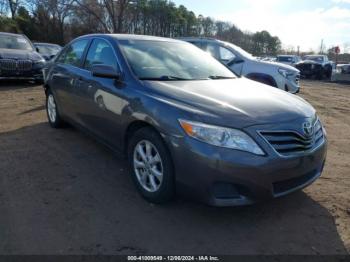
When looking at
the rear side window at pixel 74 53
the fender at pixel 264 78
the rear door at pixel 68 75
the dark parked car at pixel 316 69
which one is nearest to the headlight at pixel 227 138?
the rear door at pixel 68 75

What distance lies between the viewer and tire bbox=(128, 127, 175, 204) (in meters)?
3.32

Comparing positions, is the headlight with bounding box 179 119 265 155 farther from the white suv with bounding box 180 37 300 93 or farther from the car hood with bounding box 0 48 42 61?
the car hood with bounding box 0 48 42 61

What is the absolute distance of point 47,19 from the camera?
134ft

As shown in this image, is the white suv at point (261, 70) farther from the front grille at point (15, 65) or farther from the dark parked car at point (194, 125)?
the front grille at point (15, 65)

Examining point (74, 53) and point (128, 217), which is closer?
point (128, 217)

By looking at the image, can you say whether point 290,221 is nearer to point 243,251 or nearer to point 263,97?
point 243,251

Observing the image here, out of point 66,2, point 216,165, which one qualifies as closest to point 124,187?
point 216,165

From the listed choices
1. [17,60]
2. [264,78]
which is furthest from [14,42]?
[264,78]

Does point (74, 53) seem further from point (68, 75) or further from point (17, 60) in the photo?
point (17, 60)

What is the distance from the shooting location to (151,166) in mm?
3549

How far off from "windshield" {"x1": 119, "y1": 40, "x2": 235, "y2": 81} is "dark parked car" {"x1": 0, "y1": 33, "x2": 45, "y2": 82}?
8.18 metres

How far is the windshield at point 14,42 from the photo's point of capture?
1209 centimetres

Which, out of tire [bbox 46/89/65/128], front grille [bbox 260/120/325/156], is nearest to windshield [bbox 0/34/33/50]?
tire [bbox 46/89/65/128]

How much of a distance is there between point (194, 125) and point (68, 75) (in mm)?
2864
